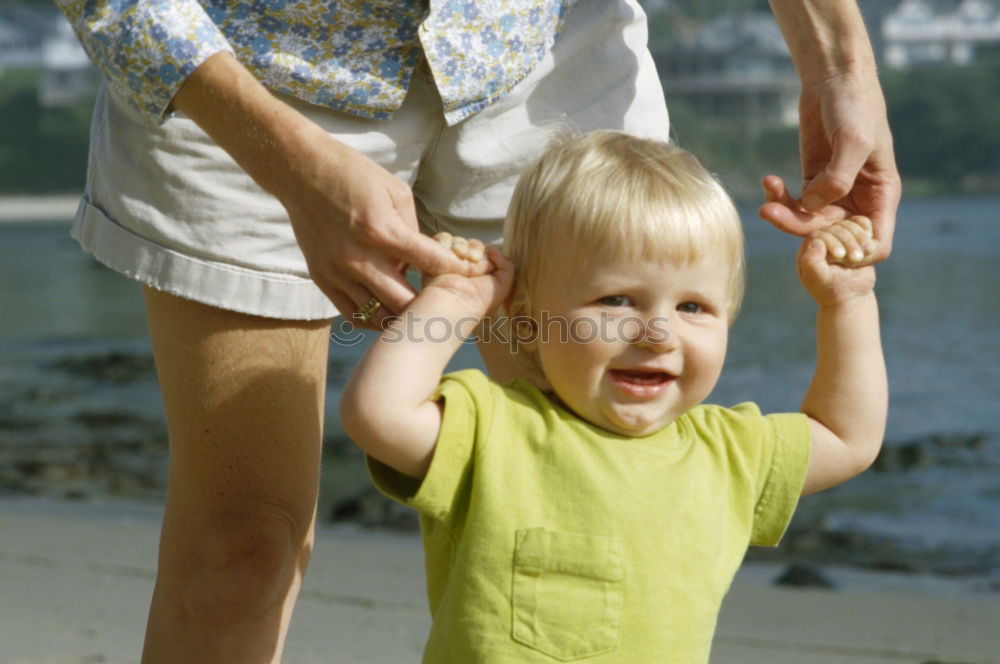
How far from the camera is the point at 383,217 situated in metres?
1.42

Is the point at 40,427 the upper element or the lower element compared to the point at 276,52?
lower

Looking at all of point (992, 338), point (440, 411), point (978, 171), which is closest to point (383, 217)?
point (440, 411)

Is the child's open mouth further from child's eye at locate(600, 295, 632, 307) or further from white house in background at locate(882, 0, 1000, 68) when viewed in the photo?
white house in background at locate(882, 0, 1000, 68)

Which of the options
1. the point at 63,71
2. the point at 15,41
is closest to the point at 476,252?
the point at 63,71

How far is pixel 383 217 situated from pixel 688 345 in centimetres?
39

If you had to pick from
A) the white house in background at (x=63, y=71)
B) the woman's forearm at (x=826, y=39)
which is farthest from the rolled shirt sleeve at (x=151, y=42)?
the white house in background at (x=63, y=71)

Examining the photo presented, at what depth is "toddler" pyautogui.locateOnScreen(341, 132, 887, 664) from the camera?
1520 millimetres

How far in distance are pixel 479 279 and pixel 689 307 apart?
24 centimetres

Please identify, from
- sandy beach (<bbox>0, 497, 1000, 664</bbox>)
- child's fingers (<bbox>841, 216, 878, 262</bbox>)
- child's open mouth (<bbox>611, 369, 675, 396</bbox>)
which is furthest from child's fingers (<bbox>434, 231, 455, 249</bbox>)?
sandy beach (<bbox>0, 497, 1000, 664</bbox>)

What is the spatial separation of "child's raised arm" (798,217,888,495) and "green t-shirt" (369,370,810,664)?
7.9 inches

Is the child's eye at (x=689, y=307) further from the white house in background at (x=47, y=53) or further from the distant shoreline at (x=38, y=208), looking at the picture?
the white house in background at (x=47, y=53)

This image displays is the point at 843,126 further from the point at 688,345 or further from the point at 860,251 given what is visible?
the point at 688,345

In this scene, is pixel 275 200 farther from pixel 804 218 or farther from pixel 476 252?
pixel 804 218

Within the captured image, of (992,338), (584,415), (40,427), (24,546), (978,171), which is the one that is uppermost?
(584,415)
